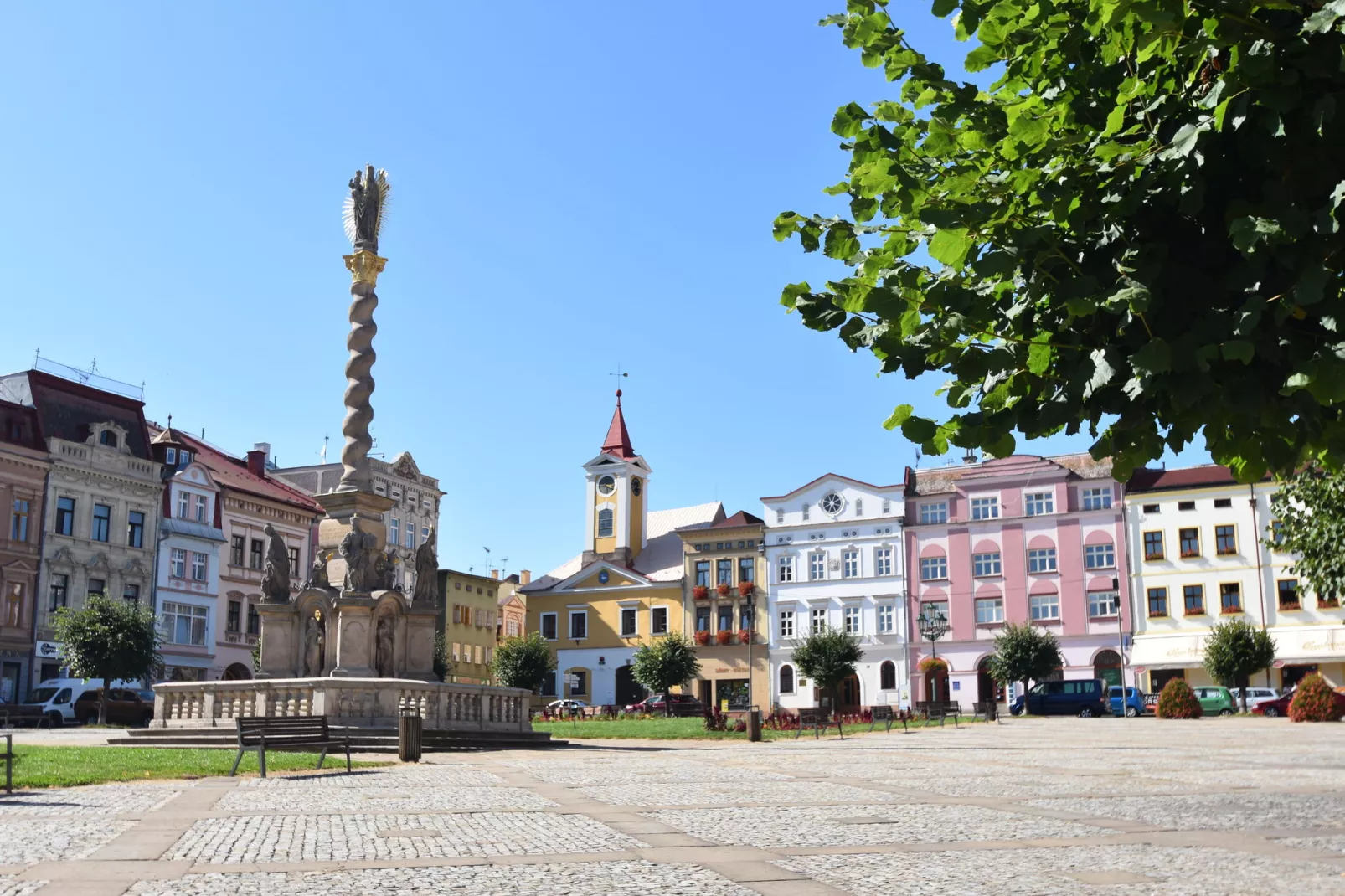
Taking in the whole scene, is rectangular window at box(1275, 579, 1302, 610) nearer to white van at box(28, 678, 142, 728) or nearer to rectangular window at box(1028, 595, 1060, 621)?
rectangular window at box(1028, 595, 1060, 621)

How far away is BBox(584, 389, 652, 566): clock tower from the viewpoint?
83188 mm

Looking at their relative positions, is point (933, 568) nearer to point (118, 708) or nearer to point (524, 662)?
point (524, 662)

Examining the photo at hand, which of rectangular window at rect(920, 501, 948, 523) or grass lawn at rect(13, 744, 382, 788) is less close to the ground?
rectangular window at rect(920, 501, 948, 523)

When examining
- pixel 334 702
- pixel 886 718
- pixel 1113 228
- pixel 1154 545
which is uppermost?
pixel 1154 545

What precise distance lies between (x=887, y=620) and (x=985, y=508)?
797 cm

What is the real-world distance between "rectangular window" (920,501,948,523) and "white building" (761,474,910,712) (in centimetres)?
123

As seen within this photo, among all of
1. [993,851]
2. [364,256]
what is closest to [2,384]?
[364,256]

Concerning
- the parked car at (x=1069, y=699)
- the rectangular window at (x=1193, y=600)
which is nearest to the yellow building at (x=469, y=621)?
the parked car at (x=1069, y=699)

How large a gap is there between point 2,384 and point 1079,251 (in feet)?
187

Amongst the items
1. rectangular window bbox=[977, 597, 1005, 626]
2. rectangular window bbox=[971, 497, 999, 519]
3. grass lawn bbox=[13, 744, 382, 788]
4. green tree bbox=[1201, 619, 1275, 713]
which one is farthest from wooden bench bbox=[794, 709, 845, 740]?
rectangular window bbox=[971, 497, 999, 519]

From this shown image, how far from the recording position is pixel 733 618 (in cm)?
7500

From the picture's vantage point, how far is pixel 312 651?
2755cm

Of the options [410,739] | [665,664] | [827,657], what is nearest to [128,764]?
[410,739]

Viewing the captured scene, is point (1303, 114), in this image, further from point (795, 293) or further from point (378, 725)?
point (378, 725)
